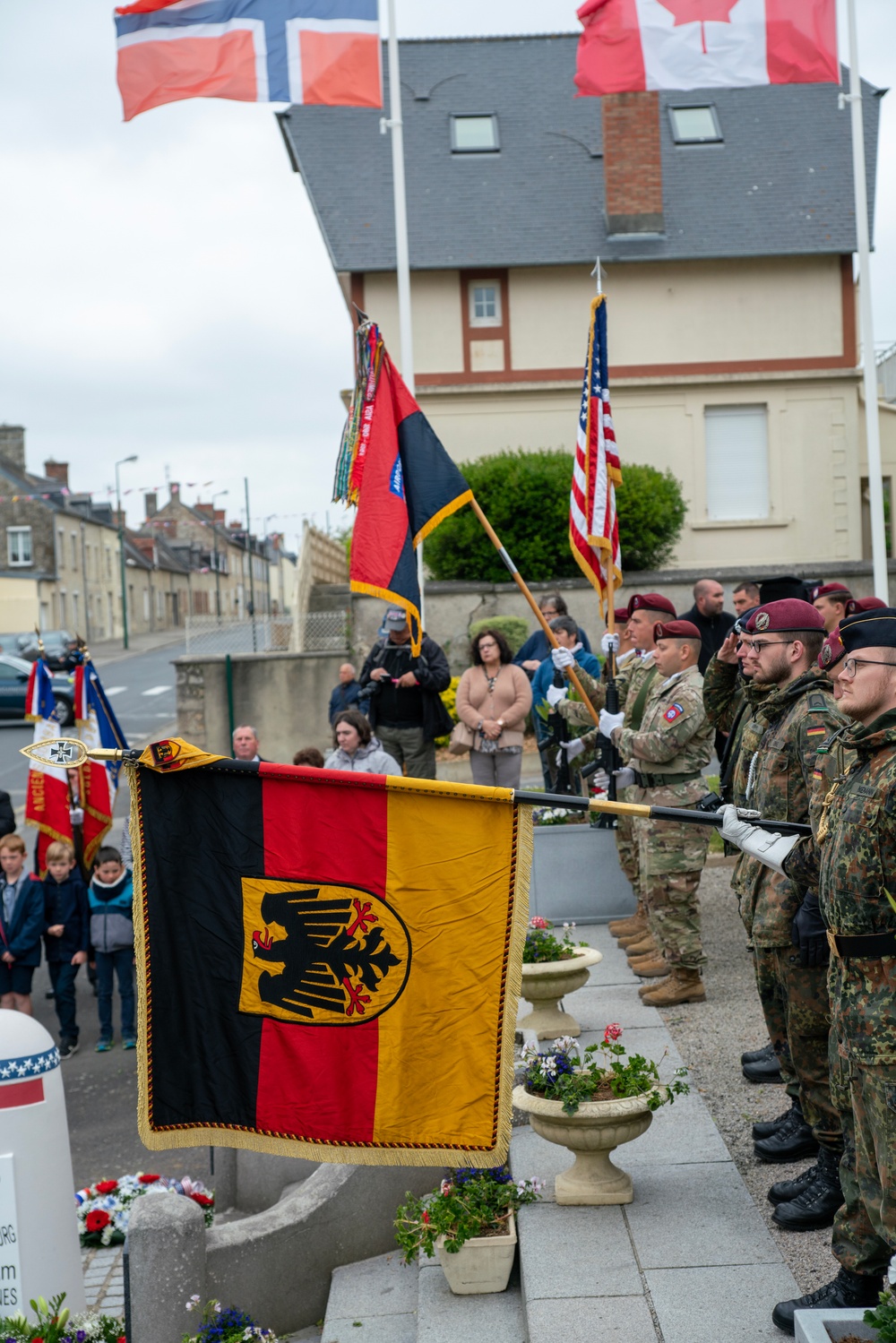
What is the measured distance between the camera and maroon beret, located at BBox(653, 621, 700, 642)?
659 cm

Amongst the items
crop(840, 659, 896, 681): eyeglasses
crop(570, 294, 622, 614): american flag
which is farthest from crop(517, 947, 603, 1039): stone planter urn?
crop(840, 659, 896, 681): eyeglasses

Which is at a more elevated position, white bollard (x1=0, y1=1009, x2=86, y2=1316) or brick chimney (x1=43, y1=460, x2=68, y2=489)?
brick chimney (x1=43, y1=460, x2=68, y2=489)

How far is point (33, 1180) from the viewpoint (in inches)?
202

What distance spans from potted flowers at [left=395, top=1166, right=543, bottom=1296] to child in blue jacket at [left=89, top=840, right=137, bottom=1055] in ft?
17.4

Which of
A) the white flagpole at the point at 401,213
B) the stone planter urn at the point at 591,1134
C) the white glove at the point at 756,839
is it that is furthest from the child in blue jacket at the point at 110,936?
the white glove at the point at 756,839

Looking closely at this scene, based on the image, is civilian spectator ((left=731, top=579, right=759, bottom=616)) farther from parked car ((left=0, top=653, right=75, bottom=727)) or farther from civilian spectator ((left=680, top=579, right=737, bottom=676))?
parked car ((left=0, top=653, right=75, bottom=727))

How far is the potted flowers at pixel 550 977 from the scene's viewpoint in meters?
6.04

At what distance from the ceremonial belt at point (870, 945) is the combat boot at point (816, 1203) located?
123cm

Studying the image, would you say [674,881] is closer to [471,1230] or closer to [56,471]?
[471,1230]

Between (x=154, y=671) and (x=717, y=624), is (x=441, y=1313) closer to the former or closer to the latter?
(x=717, y=624)

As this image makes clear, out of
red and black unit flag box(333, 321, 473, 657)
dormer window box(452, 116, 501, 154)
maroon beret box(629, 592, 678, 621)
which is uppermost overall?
dormer window box(452, 116, 501, 154)

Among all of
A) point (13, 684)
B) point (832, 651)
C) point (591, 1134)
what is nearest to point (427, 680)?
point (591, 1134)

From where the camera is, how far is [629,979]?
7.49 metres

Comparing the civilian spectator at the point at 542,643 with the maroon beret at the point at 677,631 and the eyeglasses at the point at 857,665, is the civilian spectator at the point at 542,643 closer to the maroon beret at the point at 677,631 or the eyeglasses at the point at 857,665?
the maroon beret at the point at 677,631
